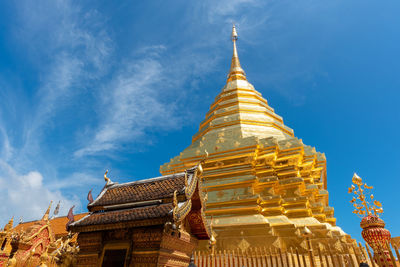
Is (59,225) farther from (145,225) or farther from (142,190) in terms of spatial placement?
(145,225)

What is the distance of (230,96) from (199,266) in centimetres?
1345

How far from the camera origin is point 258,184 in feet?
40.1

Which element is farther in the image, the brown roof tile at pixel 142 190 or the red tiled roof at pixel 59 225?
the red tiled roof at pixel 59 225

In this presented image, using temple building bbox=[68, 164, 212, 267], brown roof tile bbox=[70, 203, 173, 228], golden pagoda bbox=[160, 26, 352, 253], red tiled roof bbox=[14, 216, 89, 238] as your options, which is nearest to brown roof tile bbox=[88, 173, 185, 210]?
temple building bbox=[68, 164, 212, 267]

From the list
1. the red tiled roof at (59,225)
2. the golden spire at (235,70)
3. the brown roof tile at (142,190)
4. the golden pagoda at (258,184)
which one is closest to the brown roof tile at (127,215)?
the brown roof tile at (142,190)

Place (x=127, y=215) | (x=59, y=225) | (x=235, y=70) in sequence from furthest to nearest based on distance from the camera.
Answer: (x=235, y=70) → (x=59, y=225) → (x=127, y=215)

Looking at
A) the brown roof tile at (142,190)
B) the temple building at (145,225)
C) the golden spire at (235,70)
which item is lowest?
the temple building at (145,225)

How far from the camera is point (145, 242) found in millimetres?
5199

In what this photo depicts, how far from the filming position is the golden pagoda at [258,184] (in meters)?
9.88

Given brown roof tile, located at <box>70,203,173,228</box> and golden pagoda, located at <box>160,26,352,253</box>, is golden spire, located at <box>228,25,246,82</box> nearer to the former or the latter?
golden pagoda, located at <box>160,26,352,253</box>

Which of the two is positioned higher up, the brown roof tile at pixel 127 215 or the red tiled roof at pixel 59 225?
the red tiled roof at pixel 59 225

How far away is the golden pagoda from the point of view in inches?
389

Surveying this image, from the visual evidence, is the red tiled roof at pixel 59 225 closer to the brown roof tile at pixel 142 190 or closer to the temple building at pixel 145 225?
the brown roof tile at pixel 142 190

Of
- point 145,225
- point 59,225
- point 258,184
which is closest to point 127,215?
point 145,225
